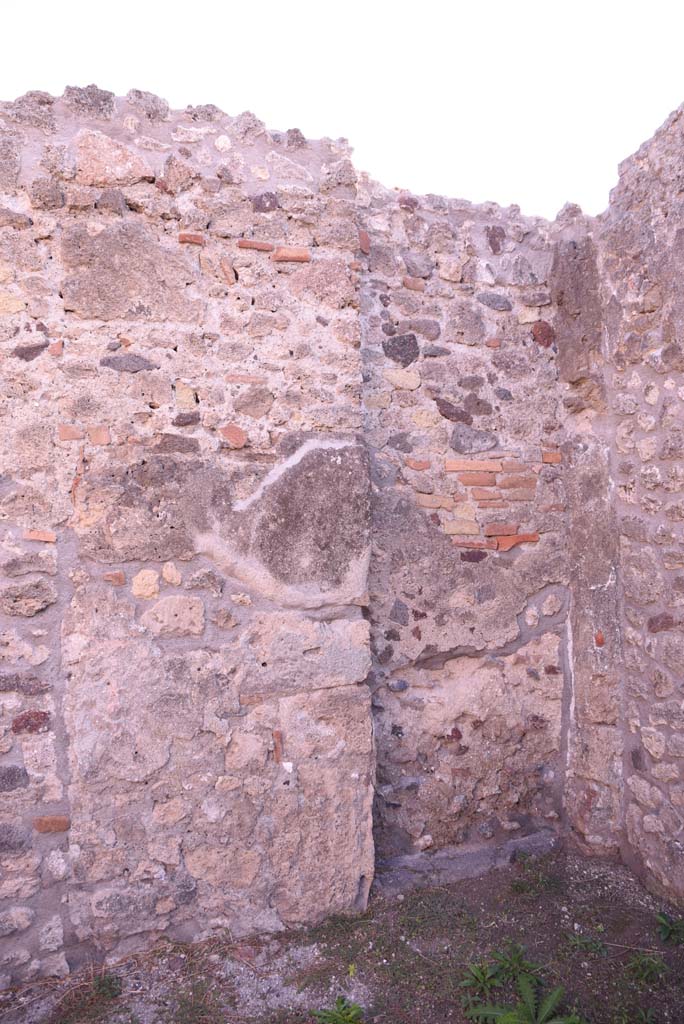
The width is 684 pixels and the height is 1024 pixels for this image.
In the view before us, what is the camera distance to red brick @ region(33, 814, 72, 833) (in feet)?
7.67

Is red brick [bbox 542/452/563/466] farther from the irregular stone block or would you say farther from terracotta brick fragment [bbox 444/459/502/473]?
the irregular stone block

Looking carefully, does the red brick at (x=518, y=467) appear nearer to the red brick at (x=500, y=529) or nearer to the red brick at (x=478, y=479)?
the red brick at (x=478, y=479)

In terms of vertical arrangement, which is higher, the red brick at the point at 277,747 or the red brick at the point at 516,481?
the red brick at the point at 516,481

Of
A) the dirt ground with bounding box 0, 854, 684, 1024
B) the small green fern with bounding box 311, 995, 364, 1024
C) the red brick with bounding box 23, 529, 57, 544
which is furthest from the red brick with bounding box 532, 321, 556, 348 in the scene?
the small green fern with bounding box 311, 995, 364, 1024

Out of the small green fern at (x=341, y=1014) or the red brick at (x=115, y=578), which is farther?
the red brick at (x=115, y=578)

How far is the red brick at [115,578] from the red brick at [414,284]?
1.76 m

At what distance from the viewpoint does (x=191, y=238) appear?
2592 mm

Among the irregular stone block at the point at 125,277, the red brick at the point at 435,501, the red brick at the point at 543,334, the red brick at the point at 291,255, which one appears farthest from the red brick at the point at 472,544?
the irregular stone block at the point at 125,277

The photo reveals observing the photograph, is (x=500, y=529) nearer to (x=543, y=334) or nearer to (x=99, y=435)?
(x=543, y=334)

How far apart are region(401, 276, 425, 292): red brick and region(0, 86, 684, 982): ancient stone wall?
0.04ft

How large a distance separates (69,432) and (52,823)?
131 centimetres

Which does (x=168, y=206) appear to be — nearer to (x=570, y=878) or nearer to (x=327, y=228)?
(x=327, y=228)

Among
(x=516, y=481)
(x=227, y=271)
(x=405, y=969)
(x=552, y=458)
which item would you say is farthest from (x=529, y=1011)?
(x=227, y=271)

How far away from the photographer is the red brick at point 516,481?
3244mm
